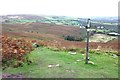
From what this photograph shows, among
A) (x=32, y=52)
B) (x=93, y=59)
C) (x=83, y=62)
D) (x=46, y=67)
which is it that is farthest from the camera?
(x=32, y=52)

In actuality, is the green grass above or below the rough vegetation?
below

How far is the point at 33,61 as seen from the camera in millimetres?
14344

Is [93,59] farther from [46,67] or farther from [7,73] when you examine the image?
[7,73]

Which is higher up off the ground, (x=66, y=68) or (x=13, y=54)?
(x=13, y=54)

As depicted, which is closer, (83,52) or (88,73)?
(88,73)

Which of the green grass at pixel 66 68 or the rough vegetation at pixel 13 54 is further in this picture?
the rough vegetation at pixel 13 54

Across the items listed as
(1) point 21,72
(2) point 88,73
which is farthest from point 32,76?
(2) point 88,73

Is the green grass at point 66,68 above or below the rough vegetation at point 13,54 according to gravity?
below

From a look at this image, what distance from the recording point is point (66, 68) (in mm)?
12914

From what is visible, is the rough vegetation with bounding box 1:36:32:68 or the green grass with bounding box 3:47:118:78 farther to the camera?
the rough vegetation with bounding box 1:36:32:68

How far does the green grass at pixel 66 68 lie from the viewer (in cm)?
1202

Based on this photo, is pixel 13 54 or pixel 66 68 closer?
pixel 66 68

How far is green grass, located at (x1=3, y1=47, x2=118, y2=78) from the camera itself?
12.0 m

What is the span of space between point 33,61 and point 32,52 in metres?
2.31
